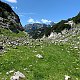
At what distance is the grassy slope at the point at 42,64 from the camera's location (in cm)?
1880

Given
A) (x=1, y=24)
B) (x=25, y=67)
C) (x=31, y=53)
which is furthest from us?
(x=1, y=24)

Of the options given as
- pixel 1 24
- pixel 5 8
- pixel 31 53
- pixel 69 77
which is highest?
pixel 5 8

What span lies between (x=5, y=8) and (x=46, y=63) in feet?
148

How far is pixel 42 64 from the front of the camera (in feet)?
67.8

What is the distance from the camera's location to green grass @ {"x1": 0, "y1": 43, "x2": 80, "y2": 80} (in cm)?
1880

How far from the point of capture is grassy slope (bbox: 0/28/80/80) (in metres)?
18.8

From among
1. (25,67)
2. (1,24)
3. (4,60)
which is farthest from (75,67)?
(1,24)

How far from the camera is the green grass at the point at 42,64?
18.8 metres

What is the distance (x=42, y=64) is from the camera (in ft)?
67.8

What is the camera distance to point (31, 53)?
23500 millimetres

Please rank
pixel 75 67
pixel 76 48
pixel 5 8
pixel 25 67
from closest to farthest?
pixel 25 67
pixel 75 67
pixel 76 48
pixel 5 8

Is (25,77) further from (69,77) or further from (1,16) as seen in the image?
(1,16)

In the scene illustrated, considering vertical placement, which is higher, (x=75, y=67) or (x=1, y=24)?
(x=1, y=24)

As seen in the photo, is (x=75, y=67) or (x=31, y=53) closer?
(x=75, y=67)
